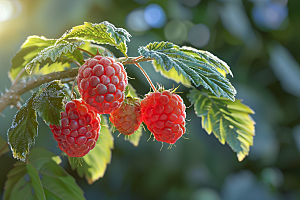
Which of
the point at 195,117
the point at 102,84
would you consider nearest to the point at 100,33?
the point at 102,84

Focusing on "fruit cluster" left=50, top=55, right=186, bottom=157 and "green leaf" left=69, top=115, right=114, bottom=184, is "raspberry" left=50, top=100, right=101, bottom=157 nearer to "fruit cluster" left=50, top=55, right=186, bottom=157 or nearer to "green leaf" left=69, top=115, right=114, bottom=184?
"fruit cluster" left=50, top=55, right=186, bottom=157

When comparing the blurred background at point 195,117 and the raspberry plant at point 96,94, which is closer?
the raspberry plant at point 96,94

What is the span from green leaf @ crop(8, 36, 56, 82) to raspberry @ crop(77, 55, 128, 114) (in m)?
0.26

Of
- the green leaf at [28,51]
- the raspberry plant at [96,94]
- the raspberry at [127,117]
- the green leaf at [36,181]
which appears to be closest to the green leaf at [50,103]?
the raspberry plant at [96,94]

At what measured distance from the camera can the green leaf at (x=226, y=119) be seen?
2.39ft

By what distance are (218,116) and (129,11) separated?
72.3 inches

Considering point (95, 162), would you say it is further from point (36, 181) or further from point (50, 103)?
point (50, 103)

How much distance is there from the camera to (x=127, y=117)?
46 centimetres

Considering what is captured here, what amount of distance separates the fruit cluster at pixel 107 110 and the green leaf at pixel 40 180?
30cm

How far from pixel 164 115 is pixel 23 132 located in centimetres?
27

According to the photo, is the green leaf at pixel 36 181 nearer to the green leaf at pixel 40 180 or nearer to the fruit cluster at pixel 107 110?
the green leaf at pixel 40 180

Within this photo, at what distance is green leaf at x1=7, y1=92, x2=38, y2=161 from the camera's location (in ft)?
1.39

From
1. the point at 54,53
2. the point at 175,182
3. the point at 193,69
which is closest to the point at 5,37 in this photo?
the point at 54,53

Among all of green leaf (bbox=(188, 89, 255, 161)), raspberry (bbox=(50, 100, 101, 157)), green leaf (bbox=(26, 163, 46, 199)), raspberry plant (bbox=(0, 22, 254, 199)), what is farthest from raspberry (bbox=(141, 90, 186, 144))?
green leaf (bbox=(26, 163, 46, 199))
